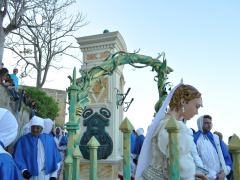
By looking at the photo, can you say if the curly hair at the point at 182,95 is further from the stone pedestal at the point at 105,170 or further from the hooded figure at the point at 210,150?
the stone pedestal at the point at 105,170

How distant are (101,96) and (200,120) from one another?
657 cm

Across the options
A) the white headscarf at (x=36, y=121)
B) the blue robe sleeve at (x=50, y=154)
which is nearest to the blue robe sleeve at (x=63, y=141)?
the blue robe sleeve at (x=50, y=154)

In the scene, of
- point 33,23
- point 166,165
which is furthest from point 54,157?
point 33,23

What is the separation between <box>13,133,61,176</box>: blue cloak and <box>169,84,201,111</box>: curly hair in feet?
11.6

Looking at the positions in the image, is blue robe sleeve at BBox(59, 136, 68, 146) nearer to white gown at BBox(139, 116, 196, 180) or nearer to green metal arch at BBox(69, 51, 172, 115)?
green metal arch at BBox(69, 51, 172, 115)

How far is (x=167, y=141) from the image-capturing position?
256cm

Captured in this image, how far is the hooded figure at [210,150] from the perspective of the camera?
477cm

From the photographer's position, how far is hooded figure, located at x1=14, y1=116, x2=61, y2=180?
546cm

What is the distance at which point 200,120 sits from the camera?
18.0 feet

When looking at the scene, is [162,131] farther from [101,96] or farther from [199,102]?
[101,96]

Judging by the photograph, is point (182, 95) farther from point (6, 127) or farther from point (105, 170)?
point (105, 170)

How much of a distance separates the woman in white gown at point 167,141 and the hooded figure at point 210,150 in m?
2.21

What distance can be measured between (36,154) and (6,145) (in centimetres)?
323

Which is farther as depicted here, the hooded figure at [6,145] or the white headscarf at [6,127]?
the white headscarf at [6,127]
